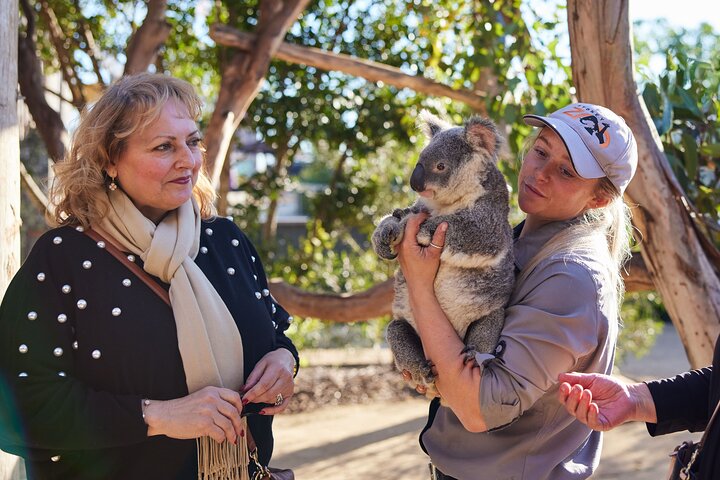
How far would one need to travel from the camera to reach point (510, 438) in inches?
73.4

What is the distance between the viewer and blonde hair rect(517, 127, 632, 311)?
186 cm

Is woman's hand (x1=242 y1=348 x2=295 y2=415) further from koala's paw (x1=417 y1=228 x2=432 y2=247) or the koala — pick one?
koala's paw (x1=417 y1=228 x2=432 y2=247)

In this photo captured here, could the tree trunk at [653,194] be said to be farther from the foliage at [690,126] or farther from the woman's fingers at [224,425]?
the woman's fingers at [224,425]

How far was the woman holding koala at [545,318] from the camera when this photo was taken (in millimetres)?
1749

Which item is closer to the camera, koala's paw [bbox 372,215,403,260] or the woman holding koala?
the woman holding koala

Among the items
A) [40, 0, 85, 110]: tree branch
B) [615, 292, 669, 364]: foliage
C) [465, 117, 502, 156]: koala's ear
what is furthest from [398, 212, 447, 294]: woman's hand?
[615, 292, 669, 364]: foliage

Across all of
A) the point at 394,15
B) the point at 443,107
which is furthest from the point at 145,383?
the point at 394,15

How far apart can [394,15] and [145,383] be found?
19.5 ft

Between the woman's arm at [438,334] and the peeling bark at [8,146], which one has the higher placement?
the peeling bark at [8,146]

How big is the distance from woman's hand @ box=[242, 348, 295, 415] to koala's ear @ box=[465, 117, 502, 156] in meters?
0.80

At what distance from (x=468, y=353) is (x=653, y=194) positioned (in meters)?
1.70

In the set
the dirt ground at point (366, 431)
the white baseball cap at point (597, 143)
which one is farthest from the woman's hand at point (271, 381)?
the dirt ground at point (366, 431)

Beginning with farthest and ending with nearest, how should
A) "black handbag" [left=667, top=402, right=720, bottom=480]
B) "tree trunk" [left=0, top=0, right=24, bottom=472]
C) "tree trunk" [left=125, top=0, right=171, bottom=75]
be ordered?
"tree trunk" [left=125, top=0, right=171, bottom=75]
"tree trunk" [left=0, top=0, right=24, bottom=472]
"black handbag" [left=667, top=402, right=720, bottom=480]

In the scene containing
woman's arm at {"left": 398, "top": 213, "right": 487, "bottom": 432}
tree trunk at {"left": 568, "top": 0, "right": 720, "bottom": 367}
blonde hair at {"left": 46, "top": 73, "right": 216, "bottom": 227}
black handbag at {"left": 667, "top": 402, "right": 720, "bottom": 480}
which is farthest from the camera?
tree trunk at {"left": 568, "top": 0, "right": 720, "bottom": 367}
